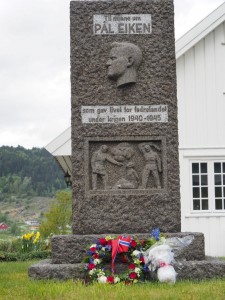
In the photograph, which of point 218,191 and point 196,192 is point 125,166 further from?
point 218,191

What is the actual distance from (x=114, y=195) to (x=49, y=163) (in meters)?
49.8

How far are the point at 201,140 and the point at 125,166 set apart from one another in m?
6.58

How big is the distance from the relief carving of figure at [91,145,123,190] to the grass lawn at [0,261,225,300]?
149 centimetres

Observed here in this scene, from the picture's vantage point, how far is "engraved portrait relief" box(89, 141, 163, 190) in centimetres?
731

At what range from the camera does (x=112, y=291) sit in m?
5.58

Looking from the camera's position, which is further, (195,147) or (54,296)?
(195,147)

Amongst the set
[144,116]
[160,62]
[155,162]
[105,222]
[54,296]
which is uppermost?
[160,62]

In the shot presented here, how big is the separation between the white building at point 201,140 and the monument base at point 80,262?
→ 6379mm


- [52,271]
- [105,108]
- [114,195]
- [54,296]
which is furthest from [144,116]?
[54,296]

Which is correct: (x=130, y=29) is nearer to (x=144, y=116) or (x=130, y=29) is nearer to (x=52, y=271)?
(x=144, y=116)

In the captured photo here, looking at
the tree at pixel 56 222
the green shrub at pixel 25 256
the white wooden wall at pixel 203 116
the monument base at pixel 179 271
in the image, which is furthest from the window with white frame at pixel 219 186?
the monument base at pixel 179 271

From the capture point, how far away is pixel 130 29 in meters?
7.48

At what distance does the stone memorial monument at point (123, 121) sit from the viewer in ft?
23.6

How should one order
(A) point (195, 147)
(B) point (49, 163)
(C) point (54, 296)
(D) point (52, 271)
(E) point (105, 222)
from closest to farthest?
(C) point (54, 296)
(D) point (52, 271)
(E) point (105, 222)
(A) point (195, 147)
(B) point (49, 163)
